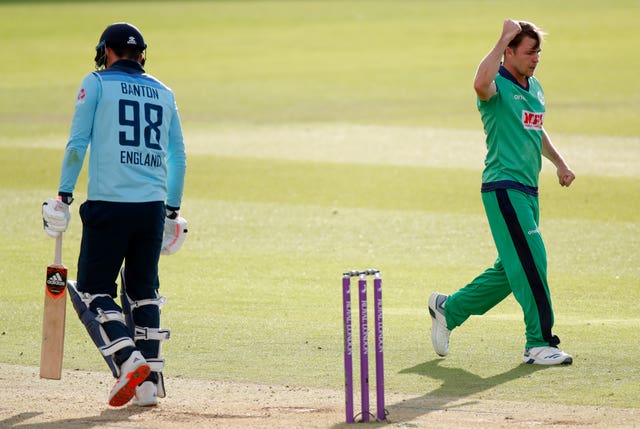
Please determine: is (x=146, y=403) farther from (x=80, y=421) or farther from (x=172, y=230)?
(x=172, y=230)

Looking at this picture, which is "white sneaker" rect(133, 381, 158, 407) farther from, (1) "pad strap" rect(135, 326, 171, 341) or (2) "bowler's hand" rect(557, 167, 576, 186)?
(2) "bowler's hand" rect(557, 167, 576, 186)

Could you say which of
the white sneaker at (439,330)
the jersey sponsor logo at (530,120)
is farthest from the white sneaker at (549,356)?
the jersey sponsor logo at (530,120)

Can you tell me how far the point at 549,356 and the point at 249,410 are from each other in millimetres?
2011

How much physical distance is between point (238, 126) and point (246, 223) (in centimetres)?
754

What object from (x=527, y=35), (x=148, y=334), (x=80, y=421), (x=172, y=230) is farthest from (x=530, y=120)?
(x=80, y=421)

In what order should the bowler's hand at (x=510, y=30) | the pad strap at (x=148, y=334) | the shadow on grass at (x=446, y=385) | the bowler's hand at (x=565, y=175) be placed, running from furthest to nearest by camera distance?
the bowler's hand at (x=565, y=175)
the bowler's hand at (x=510, y=30)
the pad strap at (x=148, y=334)
the shadow on grass at (x=446, y=385)

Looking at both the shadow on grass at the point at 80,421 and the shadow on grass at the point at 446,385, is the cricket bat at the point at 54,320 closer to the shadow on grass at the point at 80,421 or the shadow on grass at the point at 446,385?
the shadow on grass at the point at 80,421

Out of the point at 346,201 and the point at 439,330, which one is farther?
the point at 346,201

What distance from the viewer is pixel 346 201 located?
1477cm

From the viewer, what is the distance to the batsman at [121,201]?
661 centimetres

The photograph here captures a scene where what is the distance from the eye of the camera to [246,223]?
527 inches

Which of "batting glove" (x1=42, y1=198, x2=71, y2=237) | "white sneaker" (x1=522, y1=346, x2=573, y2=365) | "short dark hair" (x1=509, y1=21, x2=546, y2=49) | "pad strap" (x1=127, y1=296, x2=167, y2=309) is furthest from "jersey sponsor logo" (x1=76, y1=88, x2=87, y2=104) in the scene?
"white sneaker" (x1=522, y1=346, x2=573, y2=365)

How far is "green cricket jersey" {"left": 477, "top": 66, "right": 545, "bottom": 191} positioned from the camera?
7.62 m

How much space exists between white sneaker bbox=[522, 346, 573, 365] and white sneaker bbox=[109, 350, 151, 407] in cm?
244
